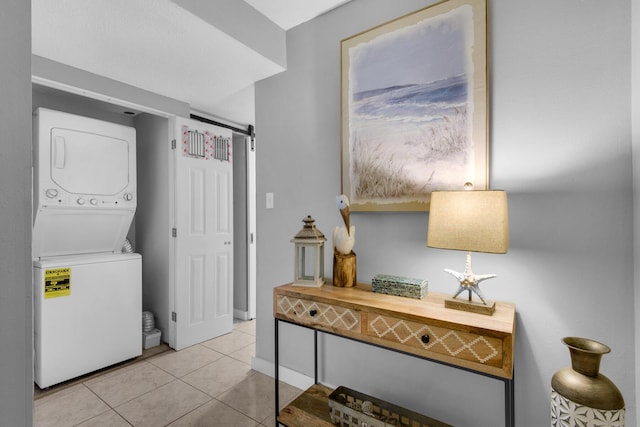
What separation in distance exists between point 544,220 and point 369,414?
1216mm

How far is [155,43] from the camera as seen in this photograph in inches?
76.4

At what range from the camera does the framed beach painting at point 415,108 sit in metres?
1.54

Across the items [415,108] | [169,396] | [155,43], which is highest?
[155,43]

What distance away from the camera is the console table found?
3.76ft

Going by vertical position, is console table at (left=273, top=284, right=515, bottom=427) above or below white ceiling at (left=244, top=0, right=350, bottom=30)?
below

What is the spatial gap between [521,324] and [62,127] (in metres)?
3.19

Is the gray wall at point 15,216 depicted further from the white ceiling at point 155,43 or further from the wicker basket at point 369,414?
the wicker basket at point 369,414

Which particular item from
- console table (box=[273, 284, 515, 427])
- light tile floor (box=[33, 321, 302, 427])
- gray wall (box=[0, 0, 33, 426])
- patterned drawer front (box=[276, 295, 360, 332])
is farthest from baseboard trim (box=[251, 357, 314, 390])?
gray wall (box=[0, 0, 33, 426])

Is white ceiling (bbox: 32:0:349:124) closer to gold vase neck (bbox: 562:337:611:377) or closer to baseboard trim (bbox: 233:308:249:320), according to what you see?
gold vase neck (bbox: 562:337:611:377)

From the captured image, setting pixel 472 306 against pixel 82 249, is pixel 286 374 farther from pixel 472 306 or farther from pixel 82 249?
pixel 82 249

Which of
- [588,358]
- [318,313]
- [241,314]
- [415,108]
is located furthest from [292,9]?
[241,314]

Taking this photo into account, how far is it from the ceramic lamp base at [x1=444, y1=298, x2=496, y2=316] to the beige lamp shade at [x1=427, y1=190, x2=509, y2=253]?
25cm

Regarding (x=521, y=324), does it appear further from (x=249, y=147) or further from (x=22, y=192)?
(x=249, y=147)

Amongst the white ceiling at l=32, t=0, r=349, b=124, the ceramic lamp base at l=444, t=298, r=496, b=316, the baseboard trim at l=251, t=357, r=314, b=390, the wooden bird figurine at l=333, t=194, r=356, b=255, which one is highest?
the white ceiling at l=32, t=0, r=349, b=124
